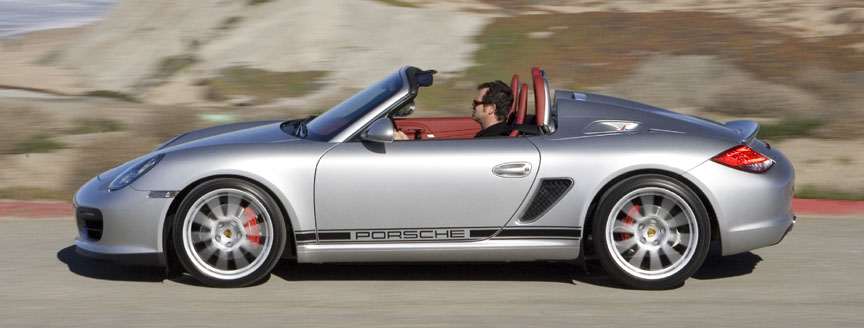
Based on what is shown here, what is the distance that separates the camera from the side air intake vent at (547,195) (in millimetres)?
5734

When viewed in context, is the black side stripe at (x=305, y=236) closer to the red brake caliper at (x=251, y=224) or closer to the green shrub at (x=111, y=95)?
the red brake caliper at (x=251, y=224)

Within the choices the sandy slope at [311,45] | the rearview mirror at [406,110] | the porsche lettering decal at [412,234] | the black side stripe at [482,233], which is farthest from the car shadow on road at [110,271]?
the sandy slope at [311,45]

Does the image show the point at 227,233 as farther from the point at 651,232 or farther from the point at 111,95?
the point at 111,95

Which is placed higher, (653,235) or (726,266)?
(653,235)

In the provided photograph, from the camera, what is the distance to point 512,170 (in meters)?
5.71

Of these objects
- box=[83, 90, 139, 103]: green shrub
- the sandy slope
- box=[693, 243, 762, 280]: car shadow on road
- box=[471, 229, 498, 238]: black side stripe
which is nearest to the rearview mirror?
box=[471, 229, 498, 238]: black side stripe

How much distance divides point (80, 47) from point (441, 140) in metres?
20.6

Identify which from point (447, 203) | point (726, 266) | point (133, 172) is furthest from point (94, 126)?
point (726, 266)

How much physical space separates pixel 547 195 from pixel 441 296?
31.4 inches

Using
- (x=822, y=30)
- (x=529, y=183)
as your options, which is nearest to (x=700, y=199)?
(x=529, y=183)

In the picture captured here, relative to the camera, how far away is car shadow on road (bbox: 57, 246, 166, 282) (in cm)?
621

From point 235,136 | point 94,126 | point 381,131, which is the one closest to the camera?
point 381,131

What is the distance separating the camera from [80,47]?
24516mm

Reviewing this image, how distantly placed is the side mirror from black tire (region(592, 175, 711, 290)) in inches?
47.7
